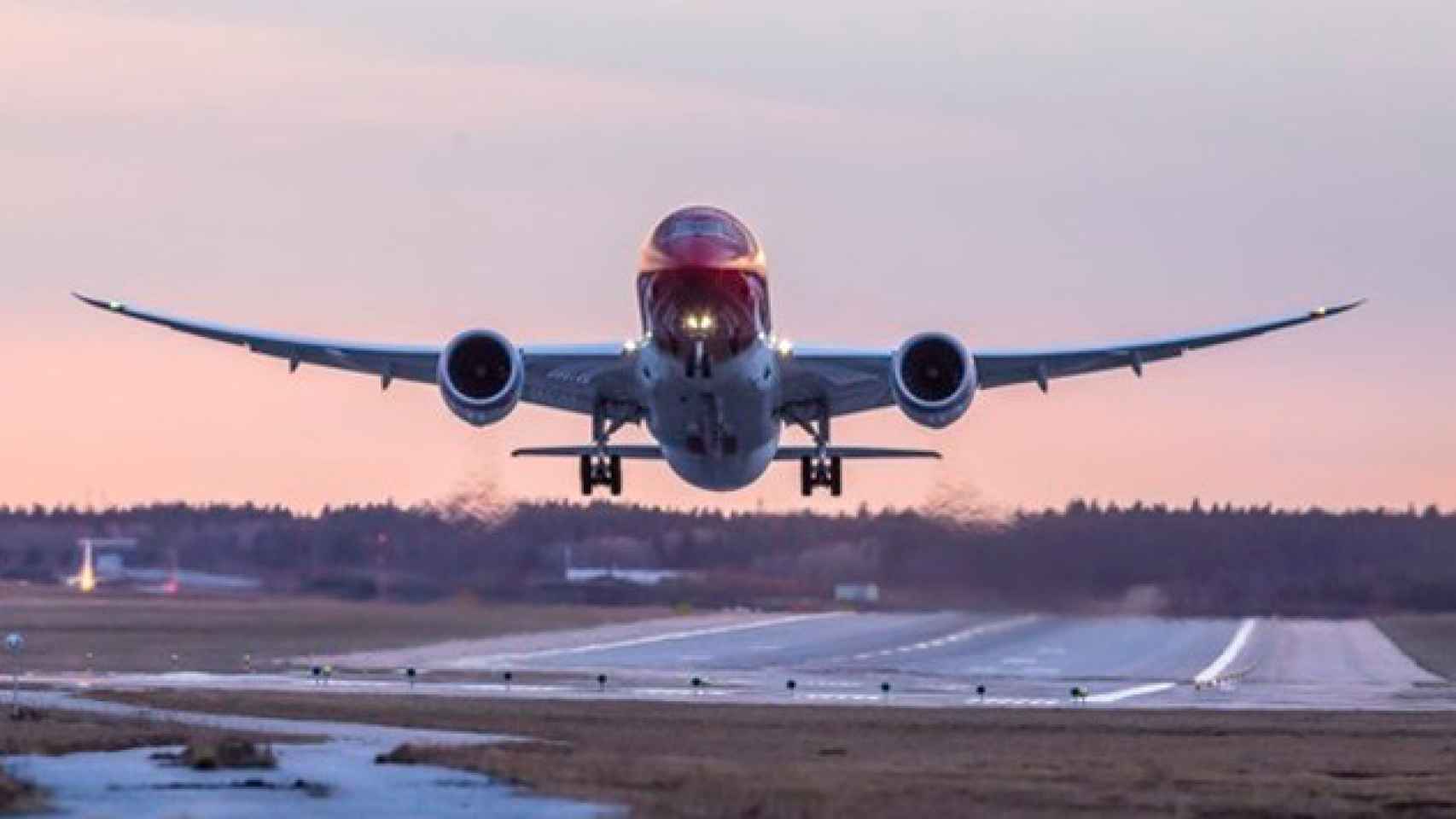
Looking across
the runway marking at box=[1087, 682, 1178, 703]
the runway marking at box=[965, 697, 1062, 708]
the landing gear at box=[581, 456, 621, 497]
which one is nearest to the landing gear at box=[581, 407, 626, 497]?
the landing gear at box=[581, 456, 621, 497]

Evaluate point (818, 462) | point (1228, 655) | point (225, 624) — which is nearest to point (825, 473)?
point (818, 462)

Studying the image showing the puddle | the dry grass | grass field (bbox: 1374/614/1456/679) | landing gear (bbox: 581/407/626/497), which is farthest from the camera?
grass field (bbox: 1374/614/1456/679)

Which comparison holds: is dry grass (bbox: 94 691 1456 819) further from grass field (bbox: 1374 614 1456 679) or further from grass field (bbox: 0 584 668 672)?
grass field (bbox: 1374 614 1456 679)

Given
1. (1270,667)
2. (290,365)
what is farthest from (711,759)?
(1270,667)

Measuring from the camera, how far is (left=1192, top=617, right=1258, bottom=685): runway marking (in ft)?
225

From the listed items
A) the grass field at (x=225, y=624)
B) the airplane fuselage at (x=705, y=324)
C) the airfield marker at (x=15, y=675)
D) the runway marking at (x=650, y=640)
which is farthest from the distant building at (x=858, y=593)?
the airplane fuselage at (x=705, y=324)

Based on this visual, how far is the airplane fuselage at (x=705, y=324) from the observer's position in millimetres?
48188

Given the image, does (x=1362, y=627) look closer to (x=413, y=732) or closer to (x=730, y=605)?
(x=730, y=605)

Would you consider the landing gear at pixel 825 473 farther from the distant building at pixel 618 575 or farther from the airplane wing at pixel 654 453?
the distant building at pixel 618 575

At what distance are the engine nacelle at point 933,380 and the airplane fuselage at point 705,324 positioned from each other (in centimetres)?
208

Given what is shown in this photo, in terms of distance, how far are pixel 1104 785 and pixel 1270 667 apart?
38414 millimetres

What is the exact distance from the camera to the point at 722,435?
5197 centimetres

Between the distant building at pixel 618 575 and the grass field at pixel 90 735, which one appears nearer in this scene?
the grass field at pixel 90 735

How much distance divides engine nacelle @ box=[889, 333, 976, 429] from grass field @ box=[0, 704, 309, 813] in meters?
Result: 13.5
